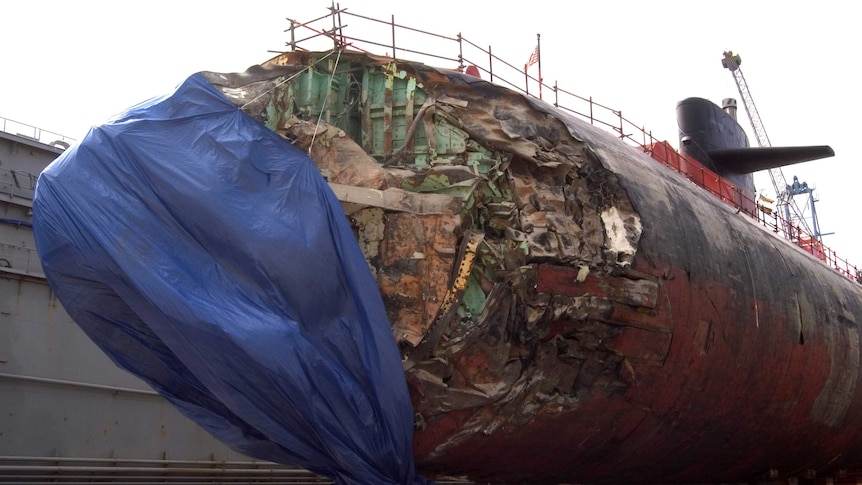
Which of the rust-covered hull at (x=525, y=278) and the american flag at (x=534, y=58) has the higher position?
the american flag at (x=534, y=58)

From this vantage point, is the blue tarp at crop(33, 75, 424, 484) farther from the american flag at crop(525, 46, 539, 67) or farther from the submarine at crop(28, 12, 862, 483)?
the american flag at crop(525, 46, 539, 67)

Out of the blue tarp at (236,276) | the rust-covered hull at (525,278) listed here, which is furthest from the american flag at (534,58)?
the blue tarp at (236,276)

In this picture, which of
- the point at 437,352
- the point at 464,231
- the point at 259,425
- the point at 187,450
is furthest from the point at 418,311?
the point at 187,450

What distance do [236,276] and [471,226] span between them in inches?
88.6

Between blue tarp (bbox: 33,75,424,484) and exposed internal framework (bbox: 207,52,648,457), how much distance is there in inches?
18.4

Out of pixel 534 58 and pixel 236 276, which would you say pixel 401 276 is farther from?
pixel 534 58

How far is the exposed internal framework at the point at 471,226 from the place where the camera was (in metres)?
7.64

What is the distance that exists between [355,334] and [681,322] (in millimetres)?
3957

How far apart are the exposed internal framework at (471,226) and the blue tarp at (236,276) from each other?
47cm

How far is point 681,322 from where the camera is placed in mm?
9195

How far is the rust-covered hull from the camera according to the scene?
7676 millimetres

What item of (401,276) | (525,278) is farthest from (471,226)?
(401,276)

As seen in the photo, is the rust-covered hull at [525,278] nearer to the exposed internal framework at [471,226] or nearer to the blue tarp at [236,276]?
the exposed internal framework at [471,226]

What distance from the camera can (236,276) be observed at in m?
6.91
